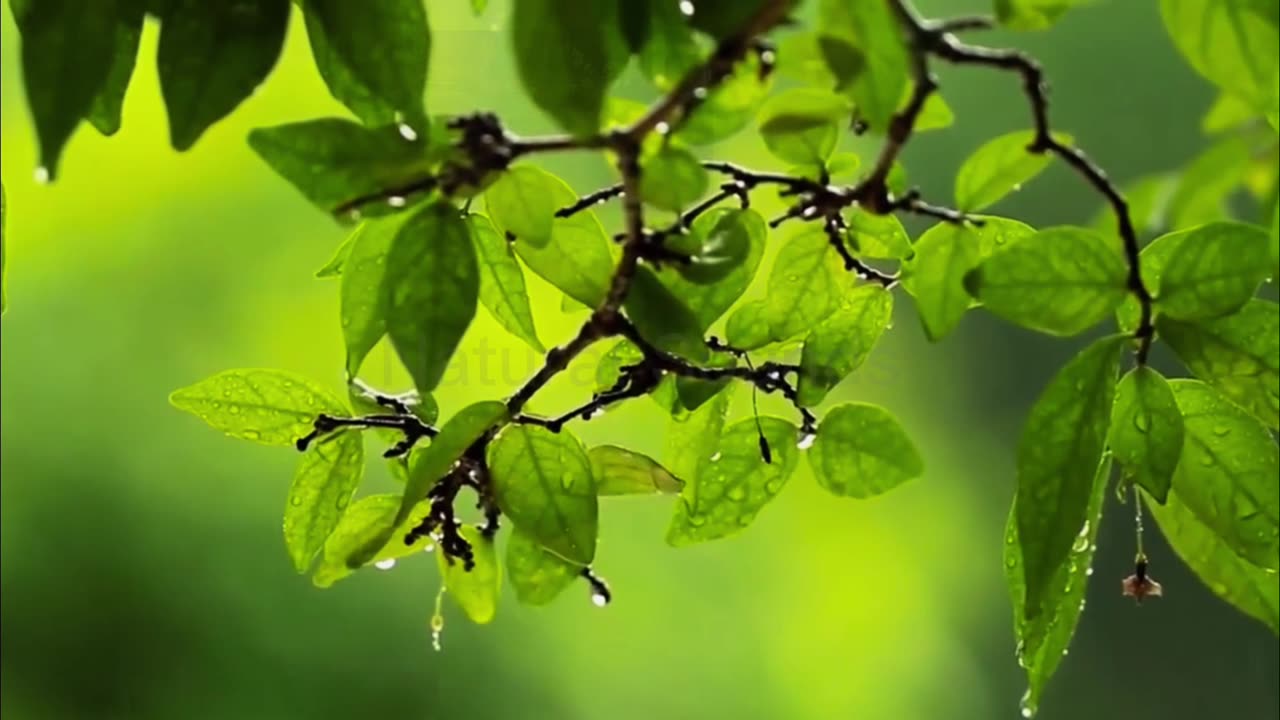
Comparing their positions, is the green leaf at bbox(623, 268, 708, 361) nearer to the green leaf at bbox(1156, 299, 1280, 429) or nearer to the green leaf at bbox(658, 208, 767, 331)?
the green leaf at bbox(658, 208, 767, 331)

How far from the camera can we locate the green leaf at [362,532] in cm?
53

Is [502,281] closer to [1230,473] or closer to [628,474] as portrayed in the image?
[628,474]

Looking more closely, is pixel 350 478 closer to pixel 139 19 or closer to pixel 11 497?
pixel 139 19

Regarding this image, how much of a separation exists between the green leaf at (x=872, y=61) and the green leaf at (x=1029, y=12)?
39 mm

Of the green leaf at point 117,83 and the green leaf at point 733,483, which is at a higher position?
the green leaf at point 117,83

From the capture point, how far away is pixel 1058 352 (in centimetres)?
133

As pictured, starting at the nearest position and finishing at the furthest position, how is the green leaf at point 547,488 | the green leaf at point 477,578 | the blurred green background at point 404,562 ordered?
1. the green leaf at point 547,488
2. the green leaf at point 477,578
3. the blurred green background at point 404,562

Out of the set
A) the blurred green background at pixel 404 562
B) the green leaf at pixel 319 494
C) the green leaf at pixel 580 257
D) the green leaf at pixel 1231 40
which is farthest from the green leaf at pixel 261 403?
the blurred green background at pixel 404 562

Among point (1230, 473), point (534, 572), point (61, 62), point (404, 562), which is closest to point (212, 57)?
point (61, 62)

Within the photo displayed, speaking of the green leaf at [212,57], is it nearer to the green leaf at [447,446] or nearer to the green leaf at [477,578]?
the green leaf at [447,446]

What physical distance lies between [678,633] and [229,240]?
63 centimetres

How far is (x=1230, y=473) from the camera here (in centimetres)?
42

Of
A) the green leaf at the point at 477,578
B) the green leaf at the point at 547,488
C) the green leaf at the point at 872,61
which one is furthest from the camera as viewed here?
the green leaf at the point at 477,578

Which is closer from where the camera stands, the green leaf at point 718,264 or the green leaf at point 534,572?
the green leaf at point 718,264
